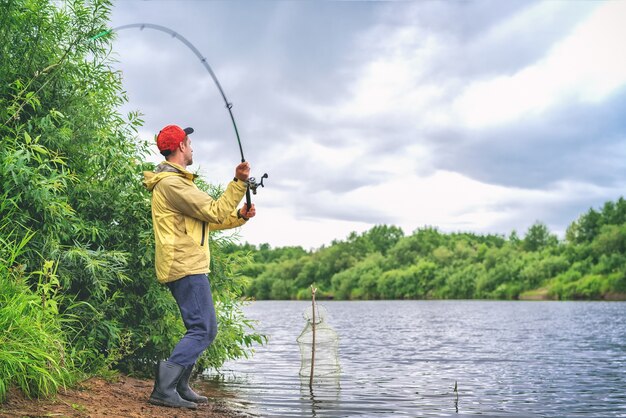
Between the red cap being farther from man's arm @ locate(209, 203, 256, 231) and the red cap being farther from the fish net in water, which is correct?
the fish net in water

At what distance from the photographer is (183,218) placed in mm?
6453

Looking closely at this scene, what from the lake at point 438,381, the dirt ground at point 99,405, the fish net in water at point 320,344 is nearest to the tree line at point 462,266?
the lake at point 438,381

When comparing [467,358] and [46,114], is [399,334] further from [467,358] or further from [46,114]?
[46,114]

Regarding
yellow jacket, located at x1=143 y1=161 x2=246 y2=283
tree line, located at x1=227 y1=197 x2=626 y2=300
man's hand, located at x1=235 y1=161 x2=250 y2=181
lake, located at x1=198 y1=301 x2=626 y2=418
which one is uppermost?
tree line, located at x1=227 y1=197 x2=626 y2=300

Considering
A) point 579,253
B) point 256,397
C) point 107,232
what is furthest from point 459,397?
point 579,253

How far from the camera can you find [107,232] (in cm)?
881

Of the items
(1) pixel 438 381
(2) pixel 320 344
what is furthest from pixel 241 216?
(1) pixel 438 381

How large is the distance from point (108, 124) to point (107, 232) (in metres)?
1.47

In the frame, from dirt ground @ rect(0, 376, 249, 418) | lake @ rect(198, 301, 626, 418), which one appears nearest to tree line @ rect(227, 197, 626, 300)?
lake @ rect(198, 301, 626, 418)

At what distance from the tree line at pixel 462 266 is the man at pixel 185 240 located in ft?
267

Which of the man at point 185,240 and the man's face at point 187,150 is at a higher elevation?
the man's face at point 187,150

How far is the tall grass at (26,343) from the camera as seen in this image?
19.1 ft

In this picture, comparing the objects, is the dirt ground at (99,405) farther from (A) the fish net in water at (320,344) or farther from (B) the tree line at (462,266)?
(B) the tree line at (462,266)

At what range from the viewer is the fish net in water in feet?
38.7
